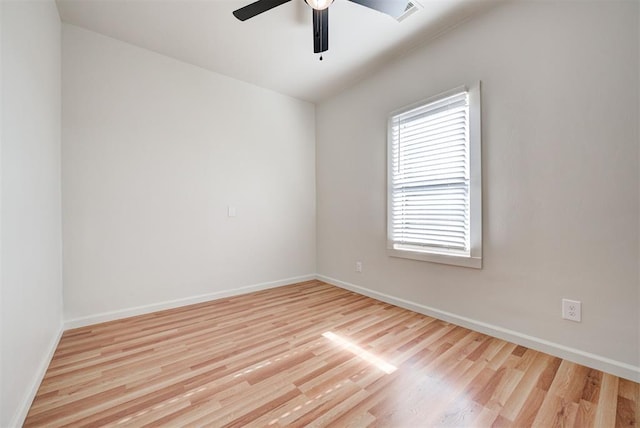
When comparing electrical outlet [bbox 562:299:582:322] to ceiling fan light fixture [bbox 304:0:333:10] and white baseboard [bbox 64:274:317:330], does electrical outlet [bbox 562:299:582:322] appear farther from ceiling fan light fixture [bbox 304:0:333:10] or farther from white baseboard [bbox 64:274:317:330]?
white baseboard [bbox 64:274:317:330]

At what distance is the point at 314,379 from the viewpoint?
5.32ft

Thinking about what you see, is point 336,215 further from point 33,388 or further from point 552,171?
point 33,388

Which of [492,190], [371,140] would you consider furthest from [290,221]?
[492,190]

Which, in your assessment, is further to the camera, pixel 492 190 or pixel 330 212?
pixel 330 212

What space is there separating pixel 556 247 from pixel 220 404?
2.33 m

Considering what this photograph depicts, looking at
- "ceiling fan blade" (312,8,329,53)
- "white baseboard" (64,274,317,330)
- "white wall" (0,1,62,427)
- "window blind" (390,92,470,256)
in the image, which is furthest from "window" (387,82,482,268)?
"white wall" (0,1,62,427)

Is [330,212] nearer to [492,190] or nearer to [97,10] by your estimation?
[492,190]

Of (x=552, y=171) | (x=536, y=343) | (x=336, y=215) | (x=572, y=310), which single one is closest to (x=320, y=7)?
(x=552, y=171)

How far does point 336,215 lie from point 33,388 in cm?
302

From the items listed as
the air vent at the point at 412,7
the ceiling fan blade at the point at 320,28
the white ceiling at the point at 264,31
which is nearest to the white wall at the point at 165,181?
the white ceiling at the point at 264,31

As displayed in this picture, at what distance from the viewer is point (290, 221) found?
3805 mm

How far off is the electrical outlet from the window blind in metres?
0.69

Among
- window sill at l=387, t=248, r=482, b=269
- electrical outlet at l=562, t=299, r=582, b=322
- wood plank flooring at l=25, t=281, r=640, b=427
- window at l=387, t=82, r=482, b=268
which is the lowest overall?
wood plank flooring at l=25, t=281, r=640, b=427

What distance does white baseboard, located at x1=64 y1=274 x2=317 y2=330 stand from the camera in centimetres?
238
